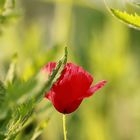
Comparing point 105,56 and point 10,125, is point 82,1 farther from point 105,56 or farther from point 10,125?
point 10,125

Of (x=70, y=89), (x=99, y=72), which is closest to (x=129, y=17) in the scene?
(x=70, y=89)

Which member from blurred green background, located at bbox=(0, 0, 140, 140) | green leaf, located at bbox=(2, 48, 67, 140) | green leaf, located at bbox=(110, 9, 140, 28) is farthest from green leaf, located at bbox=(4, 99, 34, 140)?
blurred green background, located at bbox=(0, 0, 140, 140)

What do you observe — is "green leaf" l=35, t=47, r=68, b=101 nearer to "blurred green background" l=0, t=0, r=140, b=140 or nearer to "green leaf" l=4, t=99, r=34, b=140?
"green leaf" l=4, t=99, r=34, b=140

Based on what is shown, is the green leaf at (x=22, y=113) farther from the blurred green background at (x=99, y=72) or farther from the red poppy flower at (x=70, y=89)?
the blurred green background at (x=99, y=72)

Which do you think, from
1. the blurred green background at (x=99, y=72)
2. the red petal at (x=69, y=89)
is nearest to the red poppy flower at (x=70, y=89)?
the red petal at (x=69, y=89)

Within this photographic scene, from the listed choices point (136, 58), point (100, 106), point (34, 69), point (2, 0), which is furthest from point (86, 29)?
point (2, 0)

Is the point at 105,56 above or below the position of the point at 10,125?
below
